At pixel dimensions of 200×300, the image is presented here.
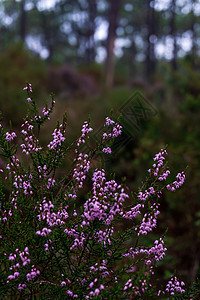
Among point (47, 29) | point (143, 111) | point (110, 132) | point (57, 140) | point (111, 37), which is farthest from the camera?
point (47, 29)

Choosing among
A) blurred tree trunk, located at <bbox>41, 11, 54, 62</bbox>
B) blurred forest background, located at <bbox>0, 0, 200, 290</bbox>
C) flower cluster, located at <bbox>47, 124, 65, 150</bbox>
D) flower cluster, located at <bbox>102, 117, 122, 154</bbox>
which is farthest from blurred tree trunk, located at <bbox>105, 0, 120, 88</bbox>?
blurred tree trunk, located at <bbox>41, 11, 54, 62</bbox>

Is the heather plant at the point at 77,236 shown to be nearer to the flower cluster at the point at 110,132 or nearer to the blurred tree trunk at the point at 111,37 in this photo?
the flower cluster at the point at 110,132

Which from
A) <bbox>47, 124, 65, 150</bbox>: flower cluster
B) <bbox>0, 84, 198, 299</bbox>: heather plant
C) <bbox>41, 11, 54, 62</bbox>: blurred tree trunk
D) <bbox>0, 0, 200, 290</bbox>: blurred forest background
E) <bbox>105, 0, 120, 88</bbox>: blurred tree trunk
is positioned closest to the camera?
<bbox>0, 84, 198, 299</bbox>: heather plant

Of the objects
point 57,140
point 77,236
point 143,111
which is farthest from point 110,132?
point 143,111

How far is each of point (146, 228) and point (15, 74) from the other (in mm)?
12317

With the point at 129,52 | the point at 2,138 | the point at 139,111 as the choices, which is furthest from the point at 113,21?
the point at 129,52

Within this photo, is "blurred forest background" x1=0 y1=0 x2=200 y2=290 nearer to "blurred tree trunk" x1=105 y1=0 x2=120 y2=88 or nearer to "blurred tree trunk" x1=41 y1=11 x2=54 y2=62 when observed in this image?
"blurred tree trunk" x1=105 y1=0 x2=120 y2=88

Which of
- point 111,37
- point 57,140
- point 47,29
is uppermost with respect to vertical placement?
point 47,29

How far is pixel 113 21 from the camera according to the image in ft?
66.2

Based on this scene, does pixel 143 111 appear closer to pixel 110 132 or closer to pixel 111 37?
pixel 110 132

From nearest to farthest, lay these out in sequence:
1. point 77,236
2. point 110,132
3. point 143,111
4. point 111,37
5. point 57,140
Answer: point 77,236, point 57,140, point 110,132, point 143,111, point 111,37

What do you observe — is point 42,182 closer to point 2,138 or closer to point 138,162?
point 2,138

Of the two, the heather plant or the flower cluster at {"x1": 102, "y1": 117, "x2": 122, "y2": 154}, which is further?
the flower cluster at {"x1": 102, "y1": 117, "x2": 122, "y2": 154}

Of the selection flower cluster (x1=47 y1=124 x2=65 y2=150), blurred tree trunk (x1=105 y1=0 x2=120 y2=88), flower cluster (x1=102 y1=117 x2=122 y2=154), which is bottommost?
flower cluster (x1=47 y1=124 x2=65 y2=150)
